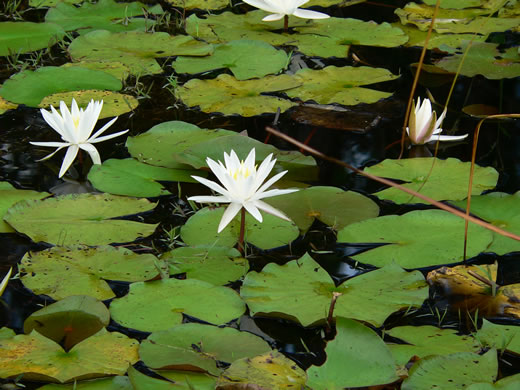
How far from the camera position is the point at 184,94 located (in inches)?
121

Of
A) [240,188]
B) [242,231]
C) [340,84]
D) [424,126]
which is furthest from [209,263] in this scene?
[340,84]

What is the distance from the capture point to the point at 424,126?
104 inches

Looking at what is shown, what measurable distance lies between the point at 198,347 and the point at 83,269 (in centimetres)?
51

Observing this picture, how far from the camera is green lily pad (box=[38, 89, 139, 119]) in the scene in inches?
116

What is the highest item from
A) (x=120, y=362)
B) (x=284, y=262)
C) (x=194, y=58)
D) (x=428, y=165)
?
(x=194, y=58)

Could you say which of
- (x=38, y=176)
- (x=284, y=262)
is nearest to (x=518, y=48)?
(x=284, y=262)

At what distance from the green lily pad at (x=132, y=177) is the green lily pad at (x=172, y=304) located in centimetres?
56

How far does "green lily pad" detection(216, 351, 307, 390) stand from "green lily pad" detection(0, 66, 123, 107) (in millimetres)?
1895

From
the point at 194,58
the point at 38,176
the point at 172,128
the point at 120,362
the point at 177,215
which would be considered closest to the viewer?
the point at 120,362

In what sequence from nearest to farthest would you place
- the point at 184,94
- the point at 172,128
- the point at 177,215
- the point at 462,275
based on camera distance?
the point at 462,275, the point at 177,215, the point at 172,128, the point at 184,94

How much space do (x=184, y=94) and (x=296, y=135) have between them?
2.00 ft

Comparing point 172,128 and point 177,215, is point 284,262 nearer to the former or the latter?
point 177,215

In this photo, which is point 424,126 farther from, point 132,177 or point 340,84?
point 132,177

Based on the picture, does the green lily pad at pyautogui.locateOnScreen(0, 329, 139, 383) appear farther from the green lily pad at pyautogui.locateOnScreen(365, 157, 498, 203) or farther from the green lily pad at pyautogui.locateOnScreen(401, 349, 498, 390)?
the green lily pad at pyautogui.locateOnScreen(365, 157, 498, 203)
